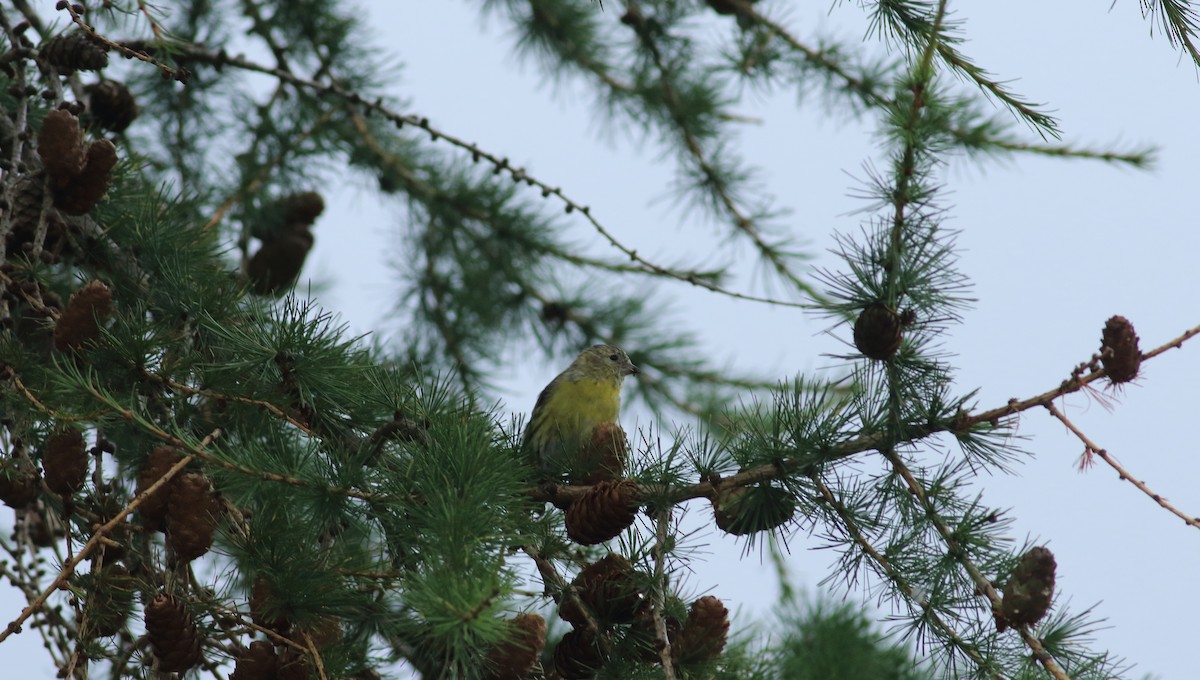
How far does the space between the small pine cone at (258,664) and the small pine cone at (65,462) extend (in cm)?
38

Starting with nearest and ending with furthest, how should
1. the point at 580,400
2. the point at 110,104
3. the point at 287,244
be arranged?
the point at 110,104
the point at 580,400
the point at 287,244

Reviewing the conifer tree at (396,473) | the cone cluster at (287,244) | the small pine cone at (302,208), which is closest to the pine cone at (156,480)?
the conifer tree at (396,473)

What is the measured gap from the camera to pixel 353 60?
13.3 ft

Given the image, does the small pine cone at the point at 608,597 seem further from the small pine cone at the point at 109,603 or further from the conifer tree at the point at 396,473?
the small pine cone at the point at 109,603

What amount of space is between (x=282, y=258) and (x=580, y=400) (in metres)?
Answer: 0.99

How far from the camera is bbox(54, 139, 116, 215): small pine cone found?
2096 mm

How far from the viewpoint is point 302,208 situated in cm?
349

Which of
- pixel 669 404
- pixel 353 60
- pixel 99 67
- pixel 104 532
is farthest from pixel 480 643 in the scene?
pixel 353 60

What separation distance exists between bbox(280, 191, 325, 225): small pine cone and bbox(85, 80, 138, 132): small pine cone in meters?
0.84

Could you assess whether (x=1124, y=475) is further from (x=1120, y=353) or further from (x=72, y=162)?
(x=72, y=162)

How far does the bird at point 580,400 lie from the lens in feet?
9.53

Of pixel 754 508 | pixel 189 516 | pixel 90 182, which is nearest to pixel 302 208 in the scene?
pixel 90 182

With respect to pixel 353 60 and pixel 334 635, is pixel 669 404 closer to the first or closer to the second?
pixel 353 60

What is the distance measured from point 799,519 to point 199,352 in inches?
41.4
